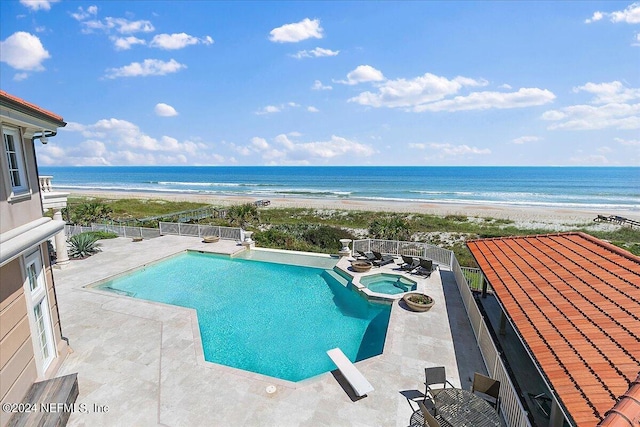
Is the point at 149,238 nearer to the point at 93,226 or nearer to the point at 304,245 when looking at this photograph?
the point at 93,226

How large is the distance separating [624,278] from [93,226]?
24677mm

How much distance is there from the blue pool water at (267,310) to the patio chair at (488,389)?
9.93 feet

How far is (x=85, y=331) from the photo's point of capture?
8.52 metres

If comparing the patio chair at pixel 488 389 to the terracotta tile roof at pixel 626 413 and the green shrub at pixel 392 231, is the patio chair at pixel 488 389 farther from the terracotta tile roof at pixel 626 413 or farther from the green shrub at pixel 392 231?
the green shrub at pixel 392 231

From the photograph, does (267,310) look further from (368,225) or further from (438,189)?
(438,189)

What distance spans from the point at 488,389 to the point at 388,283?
7.15 m

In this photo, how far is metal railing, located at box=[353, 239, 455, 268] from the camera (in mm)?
14305

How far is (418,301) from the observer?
10.3 meters

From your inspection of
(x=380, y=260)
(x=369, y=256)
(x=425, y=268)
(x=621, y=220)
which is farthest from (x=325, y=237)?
(x=621, y=220)

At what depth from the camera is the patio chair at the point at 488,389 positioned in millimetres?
5805

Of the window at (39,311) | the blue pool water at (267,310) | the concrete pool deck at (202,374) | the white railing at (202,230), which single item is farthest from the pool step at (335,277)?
the window at (39,311)

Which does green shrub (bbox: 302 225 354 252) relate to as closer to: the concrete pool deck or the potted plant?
the potted plant

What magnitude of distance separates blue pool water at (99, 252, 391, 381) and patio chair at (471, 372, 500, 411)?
303 centimetres

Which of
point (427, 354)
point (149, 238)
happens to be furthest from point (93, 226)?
point (427, 354)
